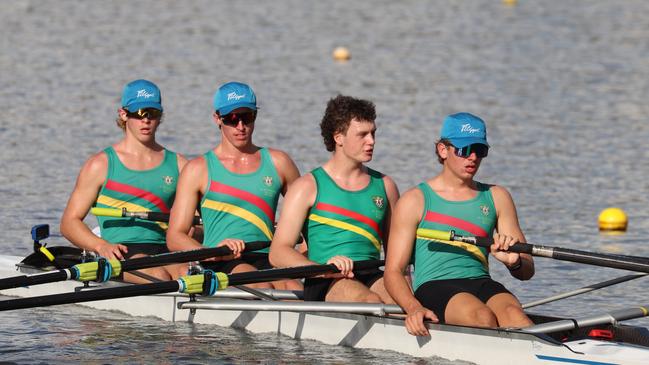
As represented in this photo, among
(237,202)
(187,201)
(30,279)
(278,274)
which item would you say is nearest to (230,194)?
(237,202)

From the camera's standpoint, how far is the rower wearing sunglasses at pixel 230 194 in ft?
37.5

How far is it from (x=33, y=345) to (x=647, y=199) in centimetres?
928

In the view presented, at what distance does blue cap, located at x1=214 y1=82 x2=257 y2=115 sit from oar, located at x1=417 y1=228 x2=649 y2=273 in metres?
2.07

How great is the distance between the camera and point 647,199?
17.9 metres

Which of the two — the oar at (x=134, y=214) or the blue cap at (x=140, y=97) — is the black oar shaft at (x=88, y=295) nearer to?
the oar at (x=134, y=214)

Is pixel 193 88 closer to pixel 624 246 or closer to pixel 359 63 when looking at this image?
pixel 359 63

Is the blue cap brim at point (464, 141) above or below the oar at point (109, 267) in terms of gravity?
above

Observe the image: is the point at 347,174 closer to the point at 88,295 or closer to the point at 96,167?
the point at 88,295

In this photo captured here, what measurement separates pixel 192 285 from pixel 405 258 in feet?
4.93

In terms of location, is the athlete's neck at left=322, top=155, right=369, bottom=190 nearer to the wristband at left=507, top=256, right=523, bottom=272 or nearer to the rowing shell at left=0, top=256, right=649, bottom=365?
the rowing shell at left=0, top=256, right=649, bottom=365

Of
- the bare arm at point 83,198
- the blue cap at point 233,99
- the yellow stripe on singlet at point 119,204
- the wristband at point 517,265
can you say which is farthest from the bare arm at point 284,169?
the wristband at point 517,265

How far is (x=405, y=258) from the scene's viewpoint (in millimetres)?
9938

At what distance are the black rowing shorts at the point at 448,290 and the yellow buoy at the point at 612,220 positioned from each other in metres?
6.48

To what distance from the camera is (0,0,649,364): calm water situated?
1202 cm
